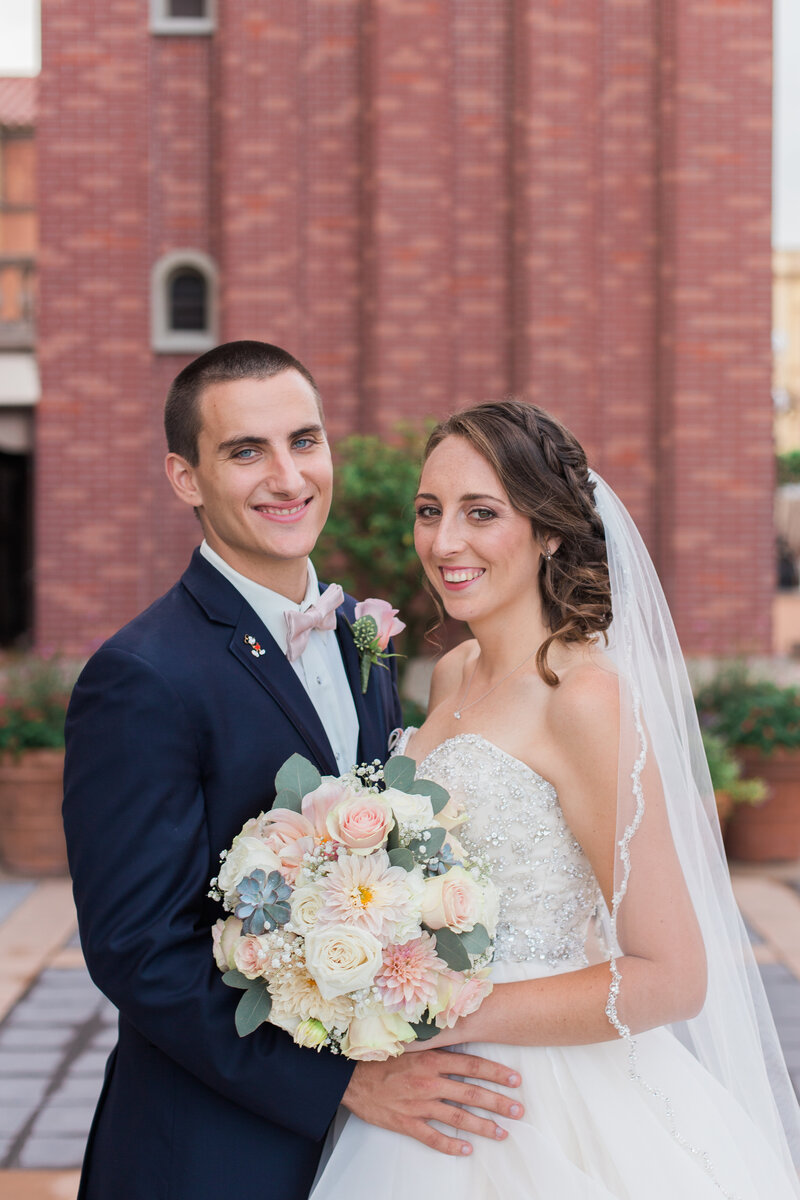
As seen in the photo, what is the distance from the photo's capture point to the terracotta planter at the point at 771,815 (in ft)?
23.9

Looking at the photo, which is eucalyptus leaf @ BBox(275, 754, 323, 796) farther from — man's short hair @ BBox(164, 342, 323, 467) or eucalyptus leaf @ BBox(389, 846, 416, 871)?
man's short hair @ BBox(164, 342, 323, 467)

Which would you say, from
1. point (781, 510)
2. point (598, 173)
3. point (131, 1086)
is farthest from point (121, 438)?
point (781, 510)

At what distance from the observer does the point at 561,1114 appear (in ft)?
6.55

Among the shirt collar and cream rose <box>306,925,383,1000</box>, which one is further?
the shirt collar

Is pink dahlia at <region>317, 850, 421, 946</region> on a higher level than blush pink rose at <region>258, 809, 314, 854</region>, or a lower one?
lower

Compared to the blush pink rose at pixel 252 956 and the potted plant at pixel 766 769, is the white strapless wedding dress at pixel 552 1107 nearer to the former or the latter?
the blush pink rose at pixel 252 956

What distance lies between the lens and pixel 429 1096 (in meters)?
1.88

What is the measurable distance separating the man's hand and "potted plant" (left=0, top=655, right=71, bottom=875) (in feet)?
18.1

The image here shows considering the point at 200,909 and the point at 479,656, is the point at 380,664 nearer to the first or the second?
the point at 479,656

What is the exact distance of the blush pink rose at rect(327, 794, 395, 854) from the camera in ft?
5.63

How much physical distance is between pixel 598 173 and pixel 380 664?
7242 mm

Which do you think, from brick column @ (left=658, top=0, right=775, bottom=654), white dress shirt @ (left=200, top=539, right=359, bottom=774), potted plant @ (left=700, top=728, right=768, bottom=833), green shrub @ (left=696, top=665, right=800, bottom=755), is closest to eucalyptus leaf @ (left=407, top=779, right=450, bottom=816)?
white dress shirt @ (left=200, top=539, right=359, bottom=774)

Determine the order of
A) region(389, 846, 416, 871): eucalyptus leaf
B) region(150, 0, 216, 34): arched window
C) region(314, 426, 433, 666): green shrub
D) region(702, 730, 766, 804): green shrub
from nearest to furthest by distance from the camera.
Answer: region(389, 846, 416, 871): eucalyptus leaf, region(702, 730, 766, 804): green shrub, region(314, 426, 433, 666): green shrub, region(150, 0, 216, 34): arched window

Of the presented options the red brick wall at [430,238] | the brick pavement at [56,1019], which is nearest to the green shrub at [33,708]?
the brick pavement at [56,1019]
